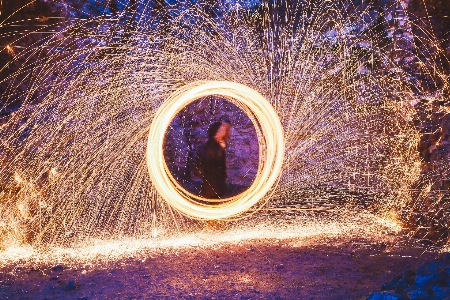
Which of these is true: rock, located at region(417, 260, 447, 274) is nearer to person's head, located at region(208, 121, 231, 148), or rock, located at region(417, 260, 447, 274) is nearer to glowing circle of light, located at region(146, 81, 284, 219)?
glowing circle of light, located at region(146, 81, 284, 219)

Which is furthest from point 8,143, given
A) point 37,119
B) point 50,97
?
point 50,97

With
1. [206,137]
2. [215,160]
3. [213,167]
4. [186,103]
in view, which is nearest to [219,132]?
[215,160]

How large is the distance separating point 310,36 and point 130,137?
470cm

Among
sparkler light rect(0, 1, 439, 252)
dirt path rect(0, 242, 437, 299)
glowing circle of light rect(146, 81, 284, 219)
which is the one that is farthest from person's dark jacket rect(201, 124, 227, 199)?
dirt path rect(0, 242, 437, 299)

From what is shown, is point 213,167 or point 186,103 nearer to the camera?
point 186,103

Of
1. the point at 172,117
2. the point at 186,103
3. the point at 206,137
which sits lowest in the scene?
the point at 206,137

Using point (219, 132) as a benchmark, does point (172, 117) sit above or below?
above

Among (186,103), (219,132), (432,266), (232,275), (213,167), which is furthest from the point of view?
(213,167)

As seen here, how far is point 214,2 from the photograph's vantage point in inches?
436

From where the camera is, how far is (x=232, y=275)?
516 cm

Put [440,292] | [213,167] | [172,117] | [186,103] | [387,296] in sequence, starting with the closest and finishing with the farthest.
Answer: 1. [440,292]
2. [387,296]
3. [172,117]
4. [186,103]
5. [213,167]

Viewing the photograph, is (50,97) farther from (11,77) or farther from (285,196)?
(285,196)

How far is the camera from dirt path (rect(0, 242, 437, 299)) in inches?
186

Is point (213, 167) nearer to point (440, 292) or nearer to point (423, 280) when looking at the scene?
point (423, 280)
